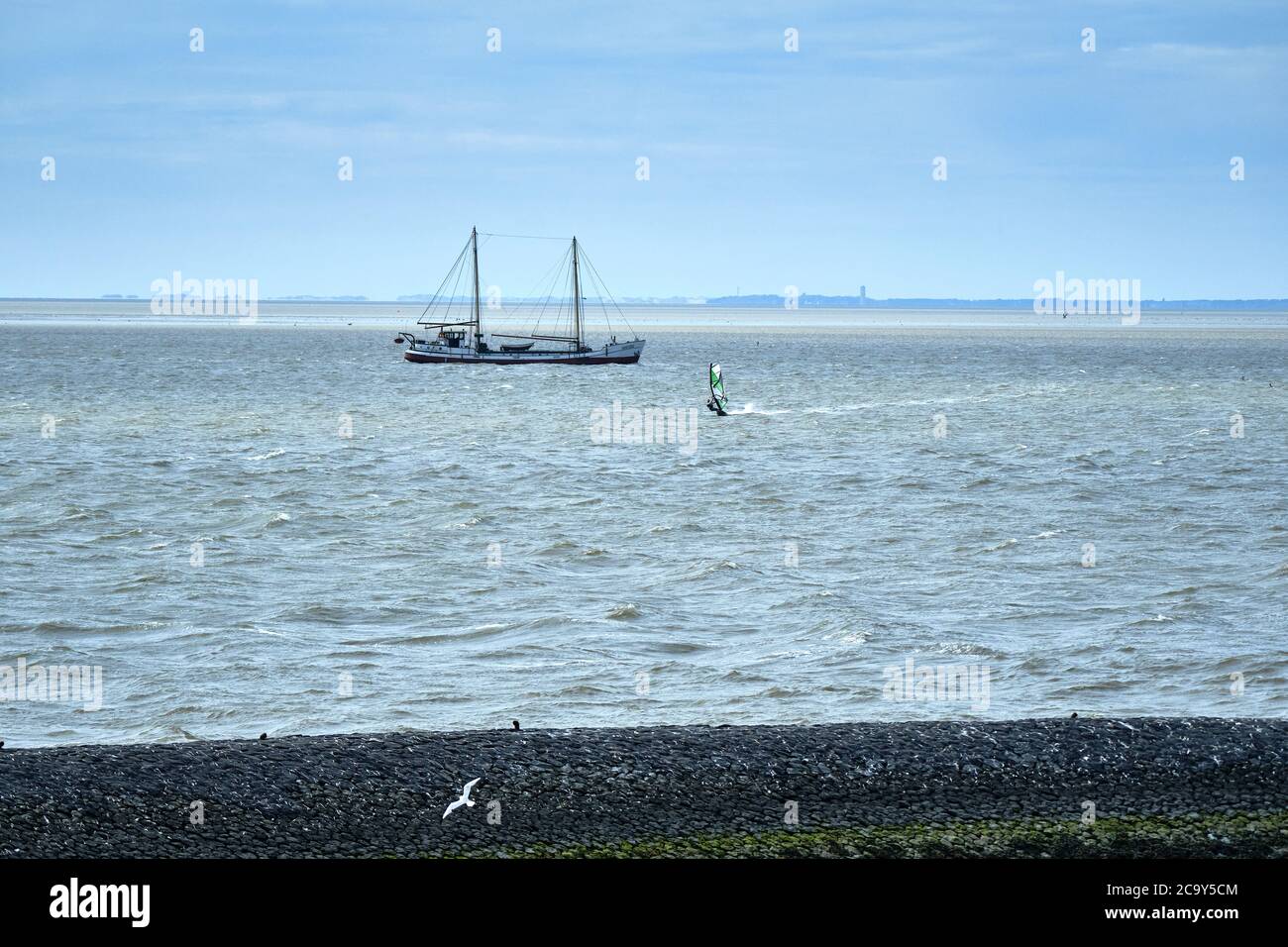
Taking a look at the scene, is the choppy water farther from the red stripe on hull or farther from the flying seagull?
the red stripe on hull

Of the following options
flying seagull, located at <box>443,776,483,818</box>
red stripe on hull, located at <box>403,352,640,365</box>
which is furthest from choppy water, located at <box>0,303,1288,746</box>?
red stripe on hull, located at <box>403,352,640,365</box>

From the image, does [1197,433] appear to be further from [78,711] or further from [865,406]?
[78,711]

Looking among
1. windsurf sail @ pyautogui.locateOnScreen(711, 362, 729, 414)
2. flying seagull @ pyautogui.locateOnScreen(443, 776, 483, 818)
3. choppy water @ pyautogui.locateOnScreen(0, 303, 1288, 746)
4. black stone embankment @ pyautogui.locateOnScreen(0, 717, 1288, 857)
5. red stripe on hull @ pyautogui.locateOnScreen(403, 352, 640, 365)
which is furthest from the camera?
red stripe on hull @ pyautogui.locateOnScreen(403, 352, 640, 365)

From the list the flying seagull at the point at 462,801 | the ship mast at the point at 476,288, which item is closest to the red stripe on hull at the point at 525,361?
the ship mast at the point at 476,288

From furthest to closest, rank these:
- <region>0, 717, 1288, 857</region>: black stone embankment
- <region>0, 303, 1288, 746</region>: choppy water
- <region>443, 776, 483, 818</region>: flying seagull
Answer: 1. <region>0, 303, 1288, 746</region>: choppy water
2. <region>443, 776, 483, 818</region>: flying seagull
3. <region>0, 717, 1288, 857</region>: black stone embankment

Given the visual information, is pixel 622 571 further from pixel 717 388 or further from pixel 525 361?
pixel 525 361

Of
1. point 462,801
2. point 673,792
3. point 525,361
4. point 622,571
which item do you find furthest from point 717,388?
point 462,801

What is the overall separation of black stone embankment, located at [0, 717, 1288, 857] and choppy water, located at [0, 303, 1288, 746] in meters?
3.09

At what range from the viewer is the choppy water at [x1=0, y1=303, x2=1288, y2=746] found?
15.2m

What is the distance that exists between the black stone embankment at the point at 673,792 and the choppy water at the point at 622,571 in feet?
10.1

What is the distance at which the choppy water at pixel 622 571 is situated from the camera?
15203 millimetres

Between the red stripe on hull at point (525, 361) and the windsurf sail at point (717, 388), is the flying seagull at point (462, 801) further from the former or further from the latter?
the red stripe on hull at point (525, 361)

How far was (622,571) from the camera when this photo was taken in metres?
22.9
